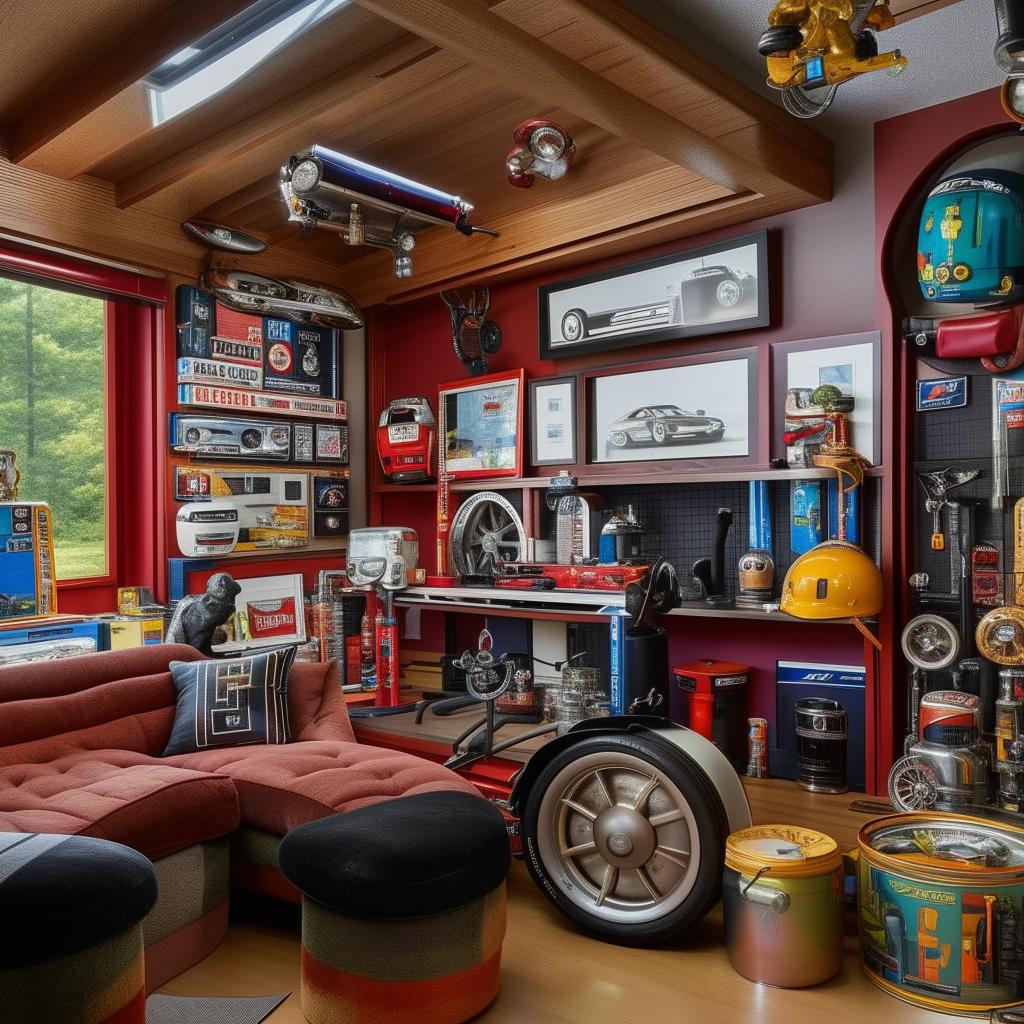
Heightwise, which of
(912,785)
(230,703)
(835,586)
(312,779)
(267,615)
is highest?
(835,586)

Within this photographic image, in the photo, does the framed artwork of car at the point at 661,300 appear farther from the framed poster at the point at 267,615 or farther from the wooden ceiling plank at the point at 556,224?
the framed poster at the point at 267,615

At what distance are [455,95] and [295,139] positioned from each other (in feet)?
2.56

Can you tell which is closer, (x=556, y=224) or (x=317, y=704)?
(x=317, y=704)

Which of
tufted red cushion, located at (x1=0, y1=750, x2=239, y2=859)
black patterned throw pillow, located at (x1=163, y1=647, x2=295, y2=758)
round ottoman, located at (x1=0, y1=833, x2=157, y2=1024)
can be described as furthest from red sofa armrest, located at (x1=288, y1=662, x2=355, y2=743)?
round ottoman, located at (x1=0, y1=833, x2=157, y2=1024)

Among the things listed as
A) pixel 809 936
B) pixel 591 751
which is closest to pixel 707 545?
pixel 591 751

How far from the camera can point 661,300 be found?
4781mm

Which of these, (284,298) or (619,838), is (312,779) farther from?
(284,298)

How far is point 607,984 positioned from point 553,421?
10.8 ft

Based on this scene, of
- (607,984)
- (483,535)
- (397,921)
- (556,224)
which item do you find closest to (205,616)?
(483,535)

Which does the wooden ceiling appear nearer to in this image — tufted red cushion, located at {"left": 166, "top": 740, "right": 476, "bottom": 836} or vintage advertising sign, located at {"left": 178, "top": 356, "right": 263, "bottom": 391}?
vintage advertising sign, located at {"left": 178, "top": 356, "right": 263, "bottom": 391}

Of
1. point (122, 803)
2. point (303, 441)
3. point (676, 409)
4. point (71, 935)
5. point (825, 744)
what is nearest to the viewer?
point (71, 935)

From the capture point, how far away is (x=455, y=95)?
12.1ft

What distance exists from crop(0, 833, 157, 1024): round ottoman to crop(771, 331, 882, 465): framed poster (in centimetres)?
342

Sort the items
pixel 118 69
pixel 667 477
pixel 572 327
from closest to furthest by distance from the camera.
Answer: pixel 118 69, pixel 667 477, pixel 572 327
